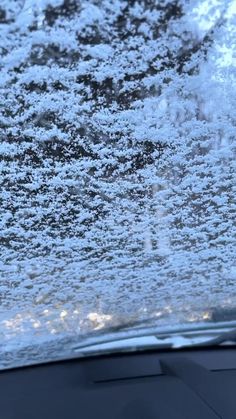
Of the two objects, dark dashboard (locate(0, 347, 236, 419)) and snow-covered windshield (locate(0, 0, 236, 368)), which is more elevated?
snow-covered windshield (locate(0, 0, 236, 368))

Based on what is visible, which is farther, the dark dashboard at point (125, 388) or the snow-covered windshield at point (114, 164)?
the dark dashboard at point (125, 388)

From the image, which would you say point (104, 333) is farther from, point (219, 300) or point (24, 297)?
point (219, 300)

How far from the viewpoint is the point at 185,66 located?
7.89ft

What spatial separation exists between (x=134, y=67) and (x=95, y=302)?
4.49ft

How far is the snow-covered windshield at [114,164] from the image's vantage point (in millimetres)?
2203

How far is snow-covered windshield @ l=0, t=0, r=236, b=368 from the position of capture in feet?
7.23

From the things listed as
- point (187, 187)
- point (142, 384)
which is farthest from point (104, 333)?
point (187, 187)

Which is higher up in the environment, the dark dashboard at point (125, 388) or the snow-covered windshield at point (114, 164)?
the snow-covered windshield at point (114, 164)

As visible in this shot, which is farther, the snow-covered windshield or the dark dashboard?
the dark dashboard

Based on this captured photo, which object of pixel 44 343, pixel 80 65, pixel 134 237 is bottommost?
pixel 44 343

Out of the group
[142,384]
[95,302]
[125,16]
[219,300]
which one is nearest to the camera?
[125,16]

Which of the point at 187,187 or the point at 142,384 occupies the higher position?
the point at 187,187

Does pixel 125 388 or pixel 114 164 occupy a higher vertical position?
pixel 114 164

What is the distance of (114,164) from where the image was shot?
2.70m
